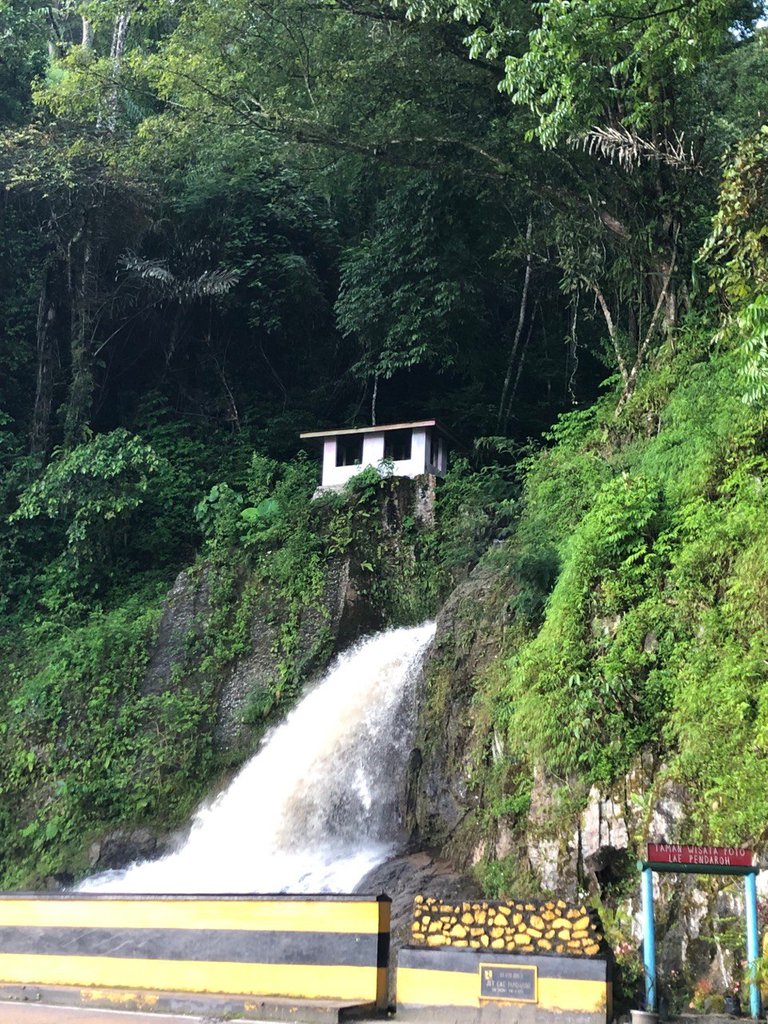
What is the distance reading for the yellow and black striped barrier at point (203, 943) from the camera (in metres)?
7.63

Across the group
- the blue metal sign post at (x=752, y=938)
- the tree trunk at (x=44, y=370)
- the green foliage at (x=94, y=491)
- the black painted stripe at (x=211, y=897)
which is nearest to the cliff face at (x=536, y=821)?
the blue metal sign post at (x=752, y=938)

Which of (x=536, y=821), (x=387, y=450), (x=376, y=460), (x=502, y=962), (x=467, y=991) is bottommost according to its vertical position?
(x=467, y=991)

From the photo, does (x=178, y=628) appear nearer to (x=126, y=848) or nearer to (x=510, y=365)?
(x=126, y=848)

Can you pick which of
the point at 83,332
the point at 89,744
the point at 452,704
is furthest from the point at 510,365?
the point at 89,744

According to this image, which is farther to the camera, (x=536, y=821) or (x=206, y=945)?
(x=536, y=821)

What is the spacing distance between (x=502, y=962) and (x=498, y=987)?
178 millimetres

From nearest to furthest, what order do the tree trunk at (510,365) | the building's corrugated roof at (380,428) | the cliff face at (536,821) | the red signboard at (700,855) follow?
the red signboard at (700,855), the cliff face at (536,821), the building's corrugated roof at (380,428), the tree trunk at (510,365)

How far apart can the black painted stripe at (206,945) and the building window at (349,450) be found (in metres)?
12.2

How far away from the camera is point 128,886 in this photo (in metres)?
13.1

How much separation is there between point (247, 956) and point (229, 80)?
16134mm

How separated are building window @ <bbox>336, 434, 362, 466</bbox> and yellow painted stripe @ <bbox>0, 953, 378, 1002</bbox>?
40.6 feet

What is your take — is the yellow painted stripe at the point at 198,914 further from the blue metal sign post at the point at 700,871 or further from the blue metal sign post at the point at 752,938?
the blue metal sign post at the point at 752,938

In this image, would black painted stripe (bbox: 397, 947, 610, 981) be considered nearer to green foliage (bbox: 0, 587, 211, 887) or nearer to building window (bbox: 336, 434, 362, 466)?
green foliage (bbox: 0, 587, 211, 887)

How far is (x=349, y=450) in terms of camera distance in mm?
20297
